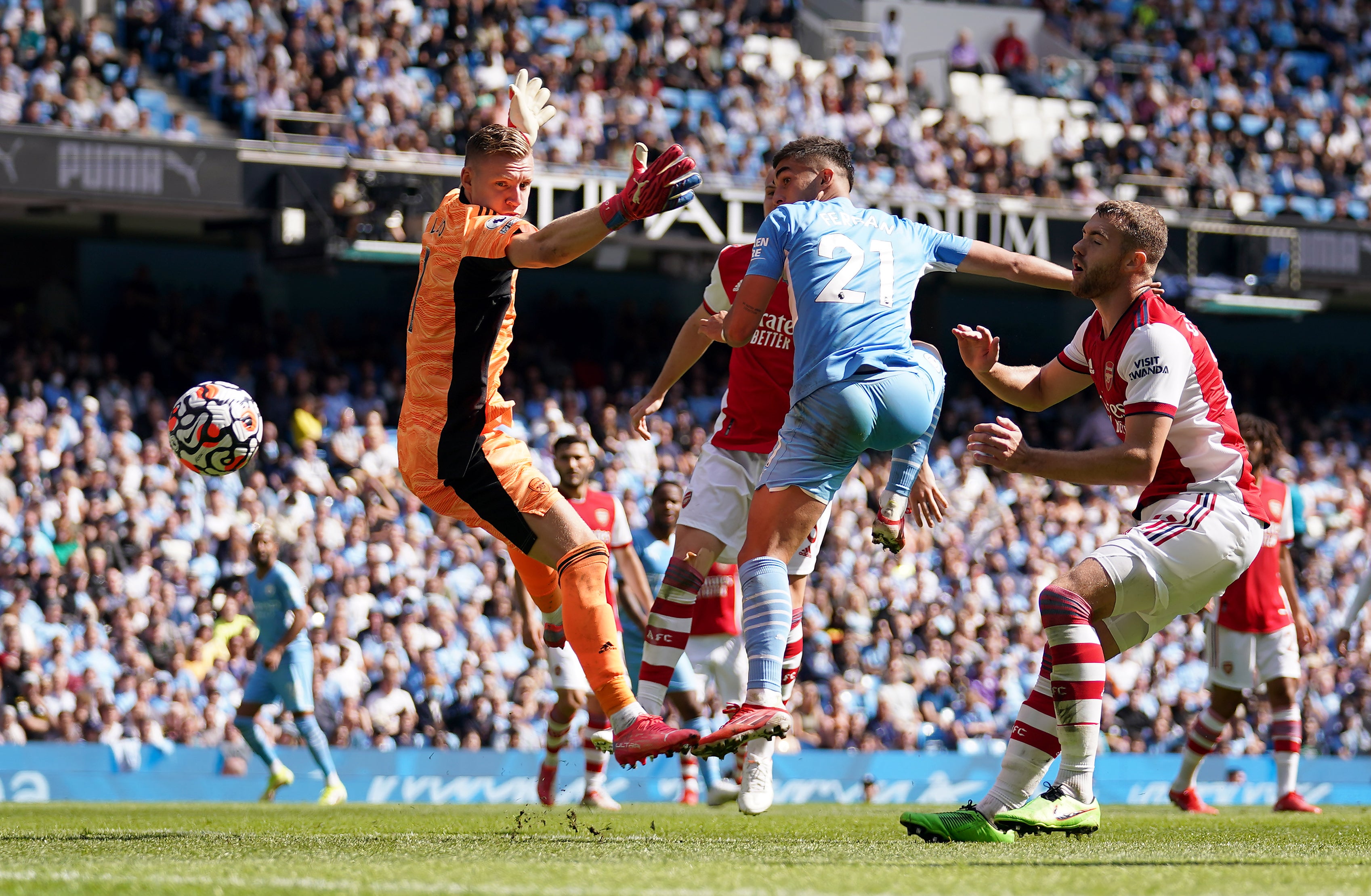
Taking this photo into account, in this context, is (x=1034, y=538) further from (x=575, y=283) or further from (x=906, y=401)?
(x=906, y=401)

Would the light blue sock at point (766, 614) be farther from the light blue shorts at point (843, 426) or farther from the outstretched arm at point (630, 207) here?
the outstretched arm at point (630, 207)

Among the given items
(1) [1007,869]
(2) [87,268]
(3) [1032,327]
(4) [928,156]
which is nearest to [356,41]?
(2) [87,268]

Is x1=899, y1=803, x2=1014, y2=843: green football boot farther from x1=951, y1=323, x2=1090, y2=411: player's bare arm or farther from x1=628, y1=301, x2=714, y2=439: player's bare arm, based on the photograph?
x1=628, y1=301, x2=714, y2=439: player's bare arm

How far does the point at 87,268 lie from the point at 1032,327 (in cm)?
1415

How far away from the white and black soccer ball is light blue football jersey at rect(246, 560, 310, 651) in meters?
4.24

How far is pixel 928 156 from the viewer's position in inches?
925

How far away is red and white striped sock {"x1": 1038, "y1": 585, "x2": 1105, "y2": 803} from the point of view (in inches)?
247

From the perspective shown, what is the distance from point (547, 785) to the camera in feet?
34.7

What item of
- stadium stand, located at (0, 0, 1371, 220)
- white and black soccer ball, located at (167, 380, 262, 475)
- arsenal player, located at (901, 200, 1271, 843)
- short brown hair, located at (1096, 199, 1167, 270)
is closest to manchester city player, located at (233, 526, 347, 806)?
white and black soccer ball, located at (167, 380, 262, 475)

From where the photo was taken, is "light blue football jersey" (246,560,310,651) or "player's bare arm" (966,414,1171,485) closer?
"player's bare arm" (966,414,1171,485)

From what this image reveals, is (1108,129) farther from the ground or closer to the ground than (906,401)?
farther from the ground

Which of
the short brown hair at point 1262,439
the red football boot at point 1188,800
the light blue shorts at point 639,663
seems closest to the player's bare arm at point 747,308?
the light blue shorts at point 639,663

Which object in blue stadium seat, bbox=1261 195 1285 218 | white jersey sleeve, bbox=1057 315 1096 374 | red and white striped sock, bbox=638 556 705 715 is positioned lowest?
red and white striped sock, bbox=638 556 705 715

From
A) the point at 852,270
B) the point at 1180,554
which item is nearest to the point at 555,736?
the point at 852,270
